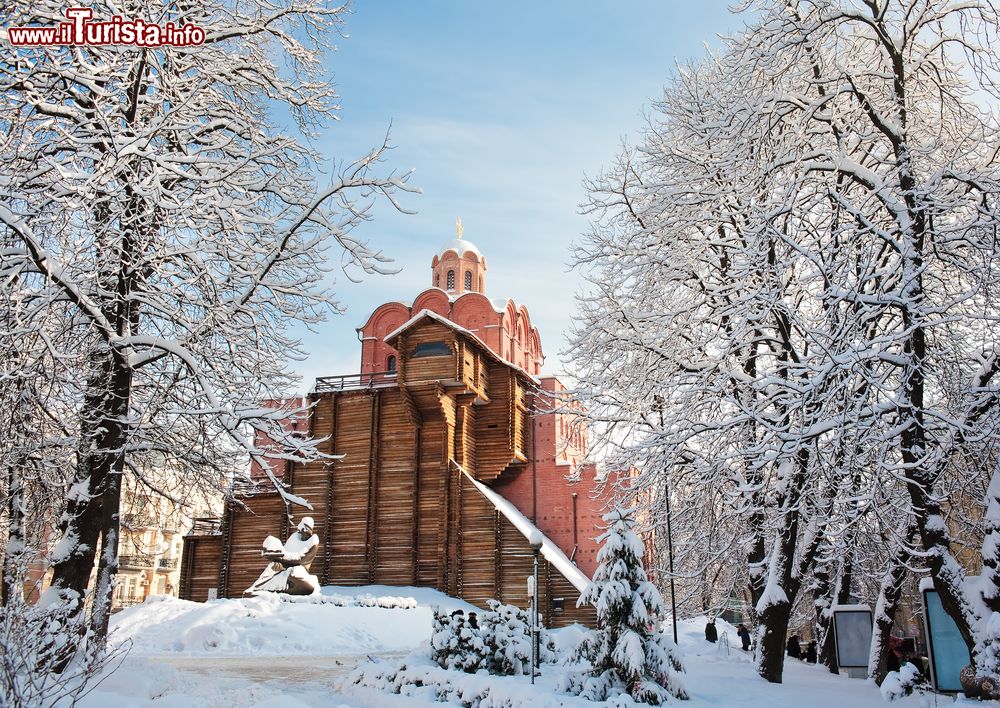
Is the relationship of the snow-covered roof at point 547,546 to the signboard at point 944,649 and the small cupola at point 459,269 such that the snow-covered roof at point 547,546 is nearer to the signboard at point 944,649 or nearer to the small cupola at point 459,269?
the small cupola at point 459,269

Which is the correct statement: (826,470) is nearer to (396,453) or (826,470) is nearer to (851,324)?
(851,324)

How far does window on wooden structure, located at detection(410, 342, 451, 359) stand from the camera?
32.2 metres

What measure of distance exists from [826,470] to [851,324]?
1753 millimetres

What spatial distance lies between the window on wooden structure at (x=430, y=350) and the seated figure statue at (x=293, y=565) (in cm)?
946

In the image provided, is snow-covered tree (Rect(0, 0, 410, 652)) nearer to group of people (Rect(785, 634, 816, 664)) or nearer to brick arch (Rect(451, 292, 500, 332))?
group of people (Rect(785, 634, 816, 664))

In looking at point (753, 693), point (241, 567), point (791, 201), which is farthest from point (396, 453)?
point (791, 201)

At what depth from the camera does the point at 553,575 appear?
91.7 ft

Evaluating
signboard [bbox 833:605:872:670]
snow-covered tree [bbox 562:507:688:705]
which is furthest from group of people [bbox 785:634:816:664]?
snow-covered tree [bbox 562:507:688:705]

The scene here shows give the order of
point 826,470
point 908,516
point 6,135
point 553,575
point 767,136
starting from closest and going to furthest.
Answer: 1. point 6,135
2. point 826,470
3. point 767,136
4. point 908,516
5. point 553,575

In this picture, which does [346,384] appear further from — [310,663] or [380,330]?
[310,663]

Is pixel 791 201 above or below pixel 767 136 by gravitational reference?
below

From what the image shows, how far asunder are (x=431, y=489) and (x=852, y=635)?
1896 centimetres

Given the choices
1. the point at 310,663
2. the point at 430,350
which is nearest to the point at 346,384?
the point at 430,350

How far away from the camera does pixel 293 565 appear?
81.5 feet
